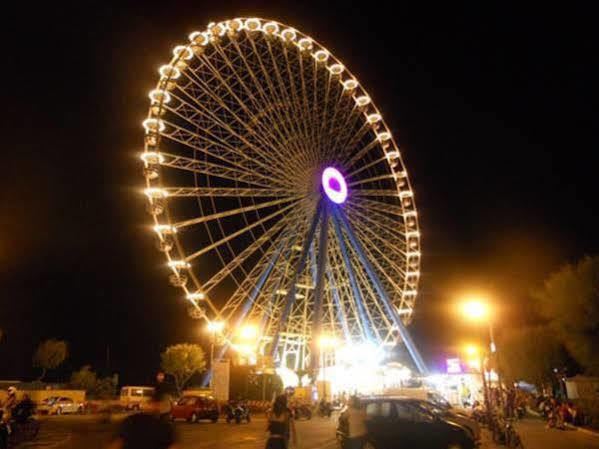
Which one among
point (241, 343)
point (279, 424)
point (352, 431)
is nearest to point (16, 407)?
point (352, 431)

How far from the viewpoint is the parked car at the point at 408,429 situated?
478 inches

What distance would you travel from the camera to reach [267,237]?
30594mm

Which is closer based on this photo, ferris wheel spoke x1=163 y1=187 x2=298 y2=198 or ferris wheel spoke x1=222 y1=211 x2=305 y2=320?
ferris wheel spoke x1=163 y1=187 x2=298 y2=198

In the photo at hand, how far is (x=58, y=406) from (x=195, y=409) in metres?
17.5

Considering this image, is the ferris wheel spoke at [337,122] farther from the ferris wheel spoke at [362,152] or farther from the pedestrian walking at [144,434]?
the pedestrian walking at [144,434]

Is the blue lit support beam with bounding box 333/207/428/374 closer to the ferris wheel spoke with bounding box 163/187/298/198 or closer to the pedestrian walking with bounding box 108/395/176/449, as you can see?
the ferris wheel spoke with bounding box 163/187/298/198

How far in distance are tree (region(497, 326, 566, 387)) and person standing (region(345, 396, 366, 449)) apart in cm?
3814

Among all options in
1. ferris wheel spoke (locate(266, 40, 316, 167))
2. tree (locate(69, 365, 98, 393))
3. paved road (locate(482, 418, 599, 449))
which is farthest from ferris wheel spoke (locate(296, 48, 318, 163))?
tree (locate(69, 365, 98, 393))

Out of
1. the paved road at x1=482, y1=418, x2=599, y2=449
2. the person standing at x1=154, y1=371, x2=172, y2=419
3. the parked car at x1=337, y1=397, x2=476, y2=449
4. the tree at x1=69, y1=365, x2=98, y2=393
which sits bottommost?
the paved road at x1=482, y1=418, x2=599, y2=449

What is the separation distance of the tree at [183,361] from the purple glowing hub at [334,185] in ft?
137

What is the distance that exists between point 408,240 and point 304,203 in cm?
788

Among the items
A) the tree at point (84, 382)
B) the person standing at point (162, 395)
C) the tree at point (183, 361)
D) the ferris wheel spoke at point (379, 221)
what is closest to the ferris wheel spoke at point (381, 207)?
the ferris wheel spoke at point (379, 221)

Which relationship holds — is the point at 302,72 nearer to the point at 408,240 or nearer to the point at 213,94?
the point at 213,94

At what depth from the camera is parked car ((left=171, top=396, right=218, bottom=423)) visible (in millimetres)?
26328
